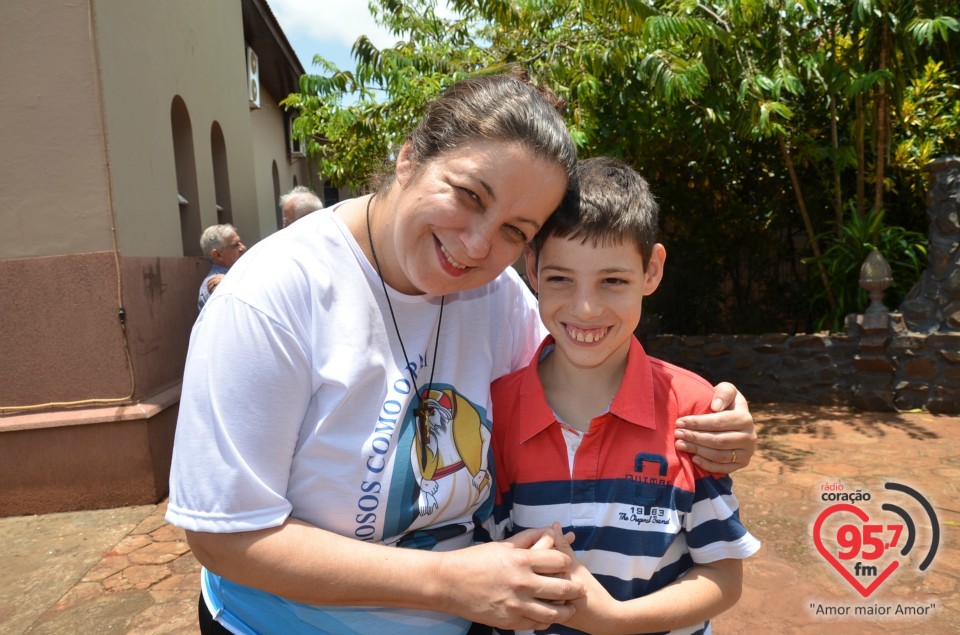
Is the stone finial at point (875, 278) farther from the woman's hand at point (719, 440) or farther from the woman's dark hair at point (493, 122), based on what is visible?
the woman's dark hair at point (493, 122)

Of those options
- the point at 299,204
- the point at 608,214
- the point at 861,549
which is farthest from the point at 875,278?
the point at 608,214

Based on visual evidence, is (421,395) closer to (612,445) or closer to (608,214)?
(612,445)

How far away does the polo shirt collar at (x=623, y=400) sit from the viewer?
4.81 ft

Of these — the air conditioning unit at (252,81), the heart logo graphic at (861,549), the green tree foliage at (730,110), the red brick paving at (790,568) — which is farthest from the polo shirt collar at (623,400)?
the air conditioning unit at (252,81)

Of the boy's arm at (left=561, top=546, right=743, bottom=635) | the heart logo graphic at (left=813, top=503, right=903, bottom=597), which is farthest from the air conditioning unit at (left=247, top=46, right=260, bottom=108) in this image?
the boy's arm at (left=561, top=546, right=743, bottom=635)

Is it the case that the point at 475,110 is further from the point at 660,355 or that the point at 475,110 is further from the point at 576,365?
the point at 660,355

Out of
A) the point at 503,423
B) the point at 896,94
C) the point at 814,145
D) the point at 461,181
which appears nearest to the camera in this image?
the point at 461,181

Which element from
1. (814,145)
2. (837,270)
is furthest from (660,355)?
(814,145)

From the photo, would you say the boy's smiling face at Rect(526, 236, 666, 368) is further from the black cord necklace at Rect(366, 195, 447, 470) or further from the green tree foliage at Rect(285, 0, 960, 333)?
the green tree foliage at Rect(285, 0, 960, 333)

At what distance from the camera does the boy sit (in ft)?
4.50

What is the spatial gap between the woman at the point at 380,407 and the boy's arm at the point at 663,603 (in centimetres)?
10

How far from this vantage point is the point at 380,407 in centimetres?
124

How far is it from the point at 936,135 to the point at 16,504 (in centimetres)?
844

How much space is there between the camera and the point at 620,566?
1.39 metres
